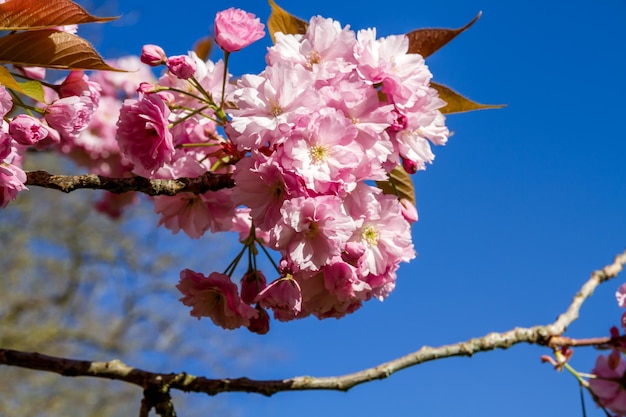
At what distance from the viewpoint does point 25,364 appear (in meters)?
1.36

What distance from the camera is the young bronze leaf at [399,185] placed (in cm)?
134

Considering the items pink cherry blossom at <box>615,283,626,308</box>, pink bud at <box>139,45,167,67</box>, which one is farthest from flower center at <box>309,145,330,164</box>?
pink cherry blossom at <box>615,283,626,308</box>

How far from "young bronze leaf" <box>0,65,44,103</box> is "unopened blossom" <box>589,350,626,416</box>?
133cm

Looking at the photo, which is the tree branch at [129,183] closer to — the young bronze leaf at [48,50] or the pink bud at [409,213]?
the young bronze leaf at [48,50]

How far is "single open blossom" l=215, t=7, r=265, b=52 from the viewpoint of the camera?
4.01ft

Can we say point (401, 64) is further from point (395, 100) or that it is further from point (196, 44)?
point (196, 44)

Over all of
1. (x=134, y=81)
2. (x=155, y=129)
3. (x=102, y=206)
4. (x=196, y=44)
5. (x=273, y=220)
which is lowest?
(x=273, y=220)

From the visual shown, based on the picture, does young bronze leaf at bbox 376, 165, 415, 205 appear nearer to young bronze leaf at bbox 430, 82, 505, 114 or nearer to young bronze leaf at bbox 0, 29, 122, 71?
young bronze leaf at bbox 430, 82, 505, 114

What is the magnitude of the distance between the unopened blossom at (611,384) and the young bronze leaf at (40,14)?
131cm

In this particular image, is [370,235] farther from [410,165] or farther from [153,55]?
[153,55]

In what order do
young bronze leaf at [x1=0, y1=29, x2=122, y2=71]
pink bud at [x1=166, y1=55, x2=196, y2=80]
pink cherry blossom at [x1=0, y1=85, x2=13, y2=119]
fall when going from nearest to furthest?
pink cherry blossom at [x1=0, y1=85, x2=13, y2=119]
young bronze leaf at [x1=0, y1=29, x2=122, y2=71]
pink bud at [x1=166, y1=55, x2=196, y2=80]

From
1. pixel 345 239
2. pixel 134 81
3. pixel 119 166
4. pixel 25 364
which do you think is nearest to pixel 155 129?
pixel 345 239

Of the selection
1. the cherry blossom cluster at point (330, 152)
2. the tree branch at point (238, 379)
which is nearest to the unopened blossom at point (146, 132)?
the cherry blossom cluster at point (330, 152)

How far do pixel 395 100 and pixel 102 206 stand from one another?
164cm
